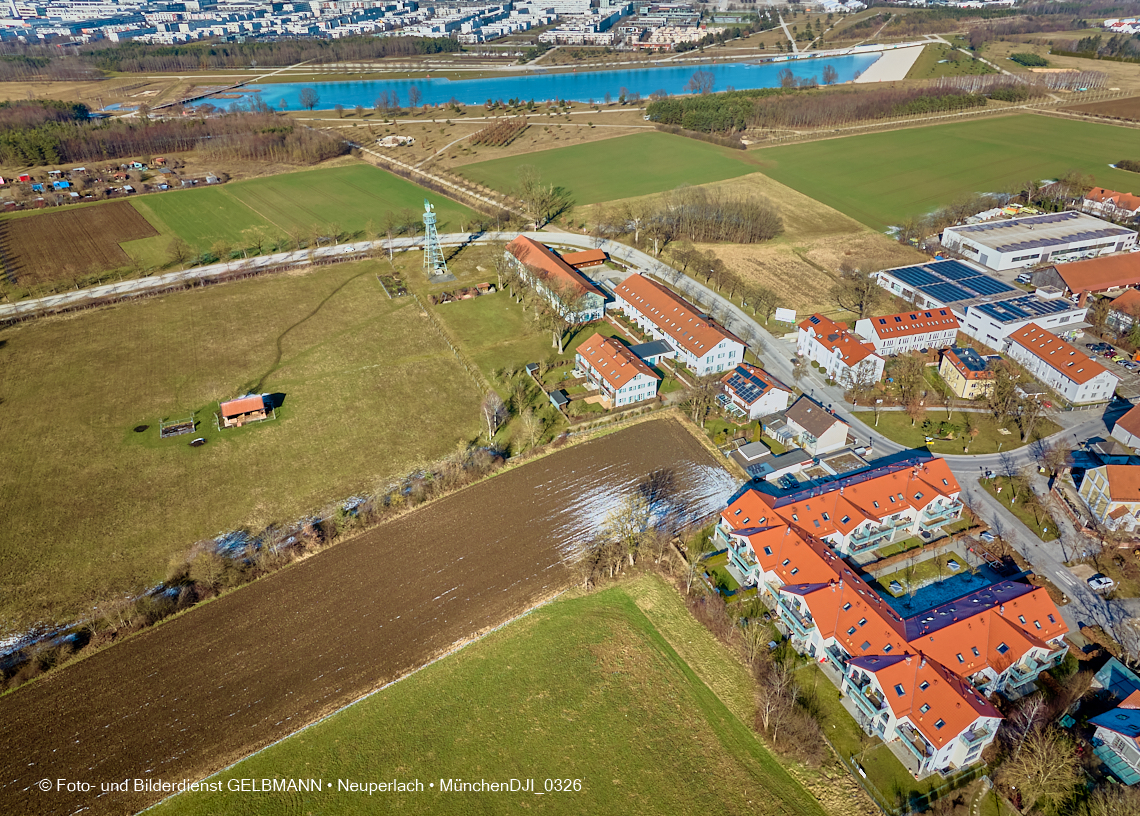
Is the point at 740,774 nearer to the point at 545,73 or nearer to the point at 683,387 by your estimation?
the point at 683,387

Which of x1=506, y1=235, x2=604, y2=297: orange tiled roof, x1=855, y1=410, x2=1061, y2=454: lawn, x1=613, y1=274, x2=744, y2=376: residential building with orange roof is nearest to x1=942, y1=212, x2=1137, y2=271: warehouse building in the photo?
x1=855, y1=410, x2=1061, y2=454: lawn

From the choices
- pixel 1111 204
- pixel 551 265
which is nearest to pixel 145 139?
pixel 551 265

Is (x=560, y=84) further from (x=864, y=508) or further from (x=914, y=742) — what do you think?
(x=914, y=742)

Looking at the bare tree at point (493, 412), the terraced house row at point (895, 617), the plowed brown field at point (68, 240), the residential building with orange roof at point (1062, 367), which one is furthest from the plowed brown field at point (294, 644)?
the plowed brown field at point (68, 240)

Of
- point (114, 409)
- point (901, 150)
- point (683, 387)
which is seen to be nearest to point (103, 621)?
point (114, 409)

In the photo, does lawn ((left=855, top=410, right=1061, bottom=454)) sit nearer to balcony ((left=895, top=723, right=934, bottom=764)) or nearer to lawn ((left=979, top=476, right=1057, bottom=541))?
lawn ((left=979, top=476, right=1057, bottom=541))

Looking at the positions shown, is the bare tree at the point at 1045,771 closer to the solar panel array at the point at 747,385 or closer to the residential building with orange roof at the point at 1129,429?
the solar panel array at the point at 747,385
